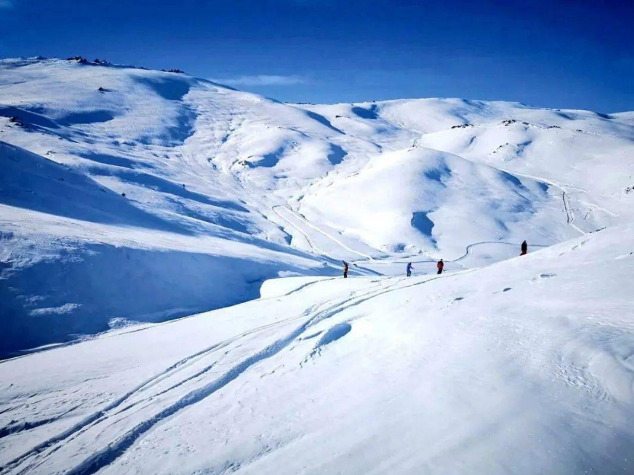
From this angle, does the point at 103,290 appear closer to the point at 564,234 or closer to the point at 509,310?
the point at 509,310

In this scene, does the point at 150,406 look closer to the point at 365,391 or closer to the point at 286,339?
the point at 286,339

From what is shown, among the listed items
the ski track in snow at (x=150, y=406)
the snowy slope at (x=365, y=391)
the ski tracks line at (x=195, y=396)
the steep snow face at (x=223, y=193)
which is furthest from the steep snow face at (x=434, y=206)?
the ski track in snow at (x=150, y=406)

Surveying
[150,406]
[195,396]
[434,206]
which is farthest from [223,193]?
[150,406]

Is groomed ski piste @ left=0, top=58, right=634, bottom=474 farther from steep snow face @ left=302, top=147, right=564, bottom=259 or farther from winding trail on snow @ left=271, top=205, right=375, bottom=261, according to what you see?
steep snow face @ left=302, top=147, right=564, bottom=259

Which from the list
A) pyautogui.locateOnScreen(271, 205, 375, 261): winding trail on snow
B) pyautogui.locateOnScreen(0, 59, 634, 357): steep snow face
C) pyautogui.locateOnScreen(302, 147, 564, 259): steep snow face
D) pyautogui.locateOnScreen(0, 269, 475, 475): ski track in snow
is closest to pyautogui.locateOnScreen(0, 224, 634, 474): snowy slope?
pyautogui.locateOnScreen(0, 269, 475, 475): ski track in snow

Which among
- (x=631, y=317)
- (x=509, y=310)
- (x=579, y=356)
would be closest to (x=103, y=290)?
(x=509, y=310)

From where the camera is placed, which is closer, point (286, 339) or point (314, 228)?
point (286, 339)
